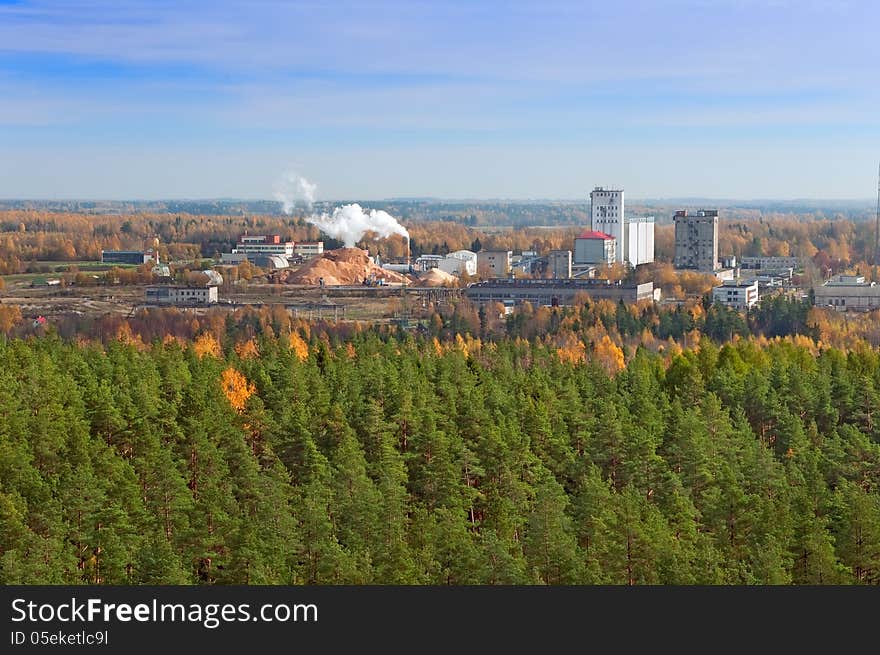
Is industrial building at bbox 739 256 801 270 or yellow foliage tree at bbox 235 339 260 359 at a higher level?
yellow foliage tree at bbox 235 339 260 359

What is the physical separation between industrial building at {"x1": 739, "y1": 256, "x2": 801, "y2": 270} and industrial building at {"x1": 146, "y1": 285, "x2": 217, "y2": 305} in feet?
153

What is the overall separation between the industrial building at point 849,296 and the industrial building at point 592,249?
3321cm

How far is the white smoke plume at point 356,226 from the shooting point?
123625 mm

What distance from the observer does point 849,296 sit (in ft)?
228

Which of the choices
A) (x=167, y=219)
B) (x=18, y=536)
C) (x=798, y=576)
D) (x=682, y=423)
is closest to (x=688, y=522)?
(x=798, y=576)

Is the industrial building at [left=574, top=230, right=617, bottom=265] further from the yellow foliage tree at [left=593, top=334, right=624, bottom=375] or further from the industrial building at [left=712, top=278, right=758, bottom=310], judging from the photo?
the yellow foliage tree at [left=593, top=334, right=624, bottom=375]

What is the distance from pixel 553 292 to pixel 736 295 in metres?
9.30

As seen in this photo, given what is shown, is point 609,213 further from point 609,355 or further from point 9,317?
point 609,355

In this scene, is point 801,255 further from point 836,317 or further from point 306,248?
point 836,317

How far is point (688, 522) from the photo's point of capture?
2130cm

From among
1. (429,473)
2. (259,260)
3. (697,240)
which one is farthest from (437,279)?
(429,473)

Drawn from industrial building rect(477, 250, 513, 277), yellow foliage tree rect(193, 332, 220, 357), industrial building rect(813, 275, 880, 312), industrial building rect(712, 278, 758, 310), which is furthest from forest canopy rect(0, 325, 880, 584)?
industrial building rect(477, 250, 513, 277)

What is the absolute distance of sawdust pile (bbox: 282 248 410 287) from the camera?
8788 centimetres

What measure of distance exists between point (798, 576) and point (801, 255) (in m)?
97.1
